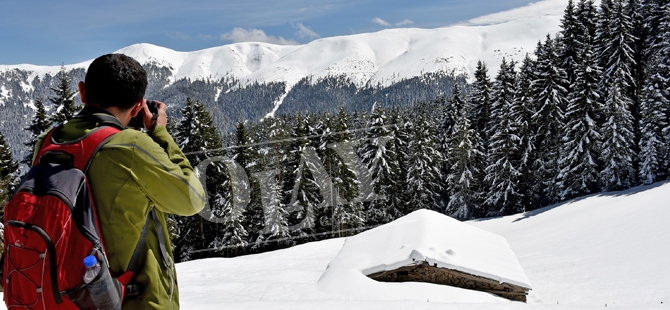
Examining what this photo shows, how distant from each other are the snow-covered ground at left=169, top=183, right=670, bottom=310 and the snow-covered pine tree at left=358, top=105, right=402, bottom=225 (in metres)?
14.0

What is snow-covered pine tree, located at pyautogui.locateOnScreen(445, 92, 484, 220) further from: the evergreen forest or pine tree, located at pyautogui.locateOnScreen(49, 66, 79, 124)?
pine tree, located at pyautogui.locateOnScreen(49, 66, 79, 124)

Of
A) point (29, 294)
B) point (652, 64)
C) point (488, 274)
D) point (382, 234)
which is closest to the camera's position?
point (29, 294)

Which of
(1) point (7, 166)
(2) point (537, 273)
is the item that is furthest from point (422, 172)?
(1) point (7, 166)

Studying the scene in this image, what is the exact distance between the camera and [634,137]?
109 feet

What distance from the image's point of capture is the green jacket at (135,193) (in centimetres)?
229

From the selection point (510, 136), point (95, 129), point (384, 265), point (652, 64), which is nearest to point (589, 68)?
point (652, 64)

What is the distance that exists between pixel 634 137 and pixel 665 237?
752 inches

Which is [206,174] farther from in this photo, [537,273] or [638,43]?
[638,43]

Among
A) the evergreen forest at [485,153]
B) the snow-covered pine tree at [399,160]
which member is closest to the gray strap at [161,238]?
A: the evergreen forest at [485,153]

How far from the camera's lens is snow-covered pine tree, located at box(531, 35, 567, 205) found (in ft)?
122

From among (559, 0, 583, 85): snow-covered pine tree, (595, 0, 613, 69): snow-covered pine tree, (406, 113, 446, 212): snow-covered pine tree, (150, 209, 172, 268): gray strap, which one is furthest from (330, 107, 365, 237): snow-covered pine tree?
(150, 209, 172, 268): gray strap

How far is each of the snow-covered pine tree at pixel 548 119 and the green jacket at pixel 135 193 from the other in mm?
38707

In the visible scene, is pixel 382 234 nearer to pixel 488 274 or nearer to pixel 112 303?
pixel 488 274

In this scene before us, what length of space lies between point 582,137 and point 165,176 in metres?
37.7
